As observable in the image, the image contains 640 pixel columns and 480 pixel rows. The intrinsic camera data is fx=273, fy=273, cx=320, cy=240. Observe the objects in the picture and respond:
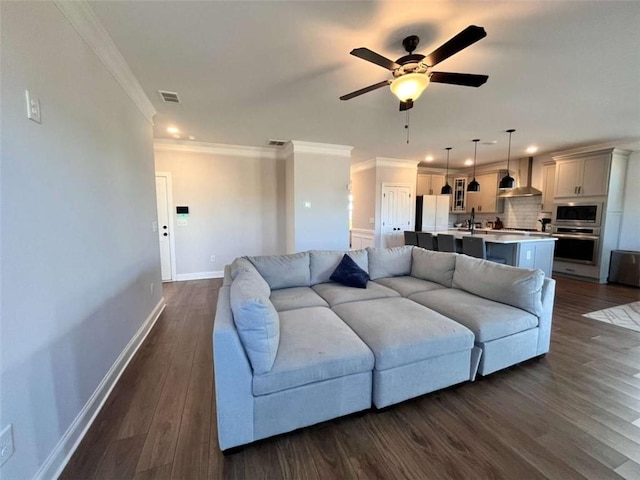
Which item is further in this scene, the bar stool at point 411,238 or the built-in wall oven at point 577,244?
the bar stool at point 411,238

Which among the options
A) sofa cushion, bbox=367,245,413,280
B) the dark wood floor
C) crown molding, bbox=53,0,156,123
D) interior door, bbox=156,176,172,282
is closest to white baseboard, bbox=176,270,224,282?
interior door, bbox=156,176,172,282

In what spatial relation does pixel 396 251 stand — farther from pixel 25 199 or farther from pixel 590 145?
pixel 590 145

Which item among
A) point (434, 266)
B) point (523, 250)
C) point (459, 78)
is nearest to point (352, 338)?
point (434, 266)

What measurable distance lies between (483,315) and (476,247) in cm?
261

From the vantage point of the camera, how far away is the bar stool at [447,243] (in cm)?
479

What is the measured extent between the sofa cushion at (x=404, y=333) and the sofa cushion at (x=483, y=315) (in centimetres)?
13

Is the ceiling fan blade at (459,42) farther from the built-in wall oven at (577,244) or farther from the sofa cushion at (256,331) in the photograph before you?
the built-in wall oven at (577,244)

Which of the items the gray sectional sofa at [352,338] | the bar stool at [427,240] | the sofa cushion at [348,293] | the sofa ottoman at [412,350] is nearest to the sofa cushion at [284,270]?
the gray sectional sofa at [352,338]

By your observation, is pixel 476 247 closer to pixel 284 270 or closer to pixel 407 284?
pixel 407 284

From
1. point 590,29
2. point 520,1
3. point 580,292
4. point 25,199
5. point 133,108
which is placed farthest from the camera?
point 580,292

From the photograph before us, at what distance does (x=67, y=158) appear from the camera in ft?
5.31

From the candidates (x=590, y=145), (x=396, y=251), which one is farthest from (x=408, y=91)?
(x=590, y=145)

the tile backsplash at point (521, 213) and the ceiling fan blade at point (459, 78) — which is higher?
the ceiling fan blade at point (459, 78)

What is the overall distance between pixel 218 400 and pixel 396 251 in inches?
103
